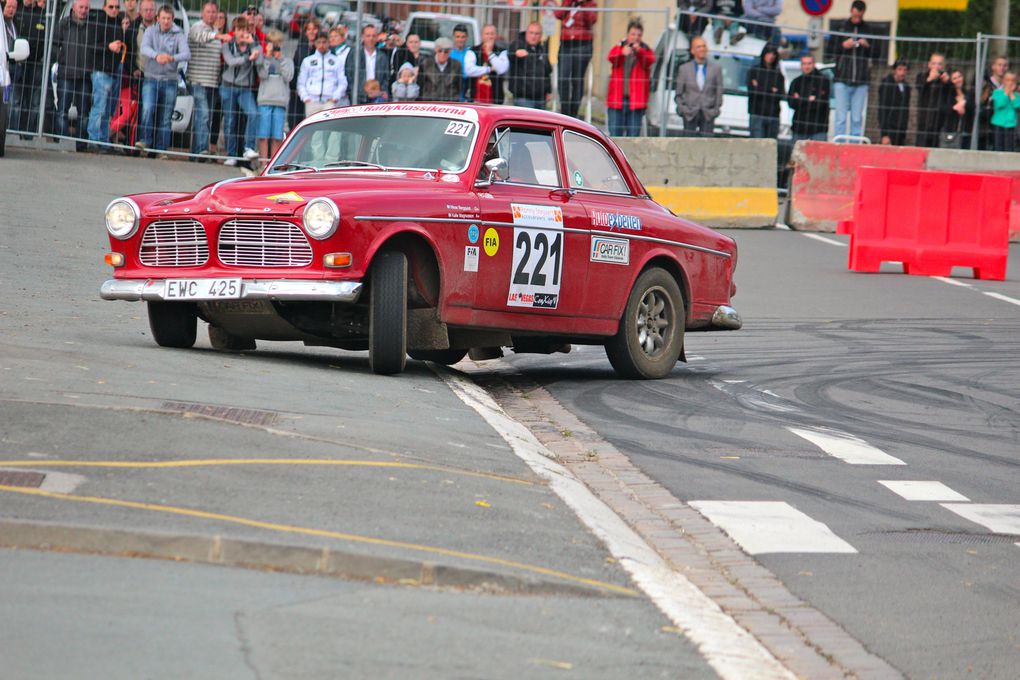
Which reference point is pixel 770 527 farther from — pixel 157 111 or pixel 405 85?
pixel 157 111

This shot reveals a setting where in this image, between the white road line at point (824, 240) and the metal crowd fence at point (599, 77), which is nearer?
the metal crowd fence at point (599, 77)

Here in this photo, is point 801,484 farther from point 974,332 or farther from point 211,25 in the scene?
point 211,25

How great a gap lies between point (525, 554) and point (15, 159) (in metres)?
17.0

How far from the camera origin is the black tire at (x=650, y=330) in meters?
11.9

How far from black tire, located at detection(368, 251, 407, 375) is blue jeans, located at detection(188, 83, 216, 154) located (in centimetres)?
1284

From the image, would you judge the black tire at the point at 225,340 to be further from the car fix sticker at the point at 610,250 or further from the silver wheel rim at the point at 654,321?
the silver wheel rim at the point at 654,321

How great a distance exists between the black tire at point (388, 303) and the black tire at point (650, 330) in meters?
2.20

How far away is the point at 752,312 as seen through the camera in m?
16.3

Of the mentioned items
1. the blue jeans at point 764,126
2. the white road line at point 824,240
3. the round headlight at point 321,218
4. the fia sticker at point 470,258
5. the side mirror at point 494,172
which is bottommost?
the white road line at point 824,240

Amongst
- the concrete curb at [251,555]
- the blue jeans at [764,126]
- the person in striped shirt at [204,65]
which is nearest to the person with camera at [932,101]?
the blue jeans at [764,126]

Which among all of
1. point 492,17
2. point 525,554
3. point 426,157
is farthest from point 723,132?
point 525,554

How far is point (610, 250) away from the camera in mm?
11617

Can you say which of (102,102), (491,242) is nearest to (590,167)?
(491,242)

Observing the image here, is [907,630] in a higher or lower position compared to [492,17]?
lower
